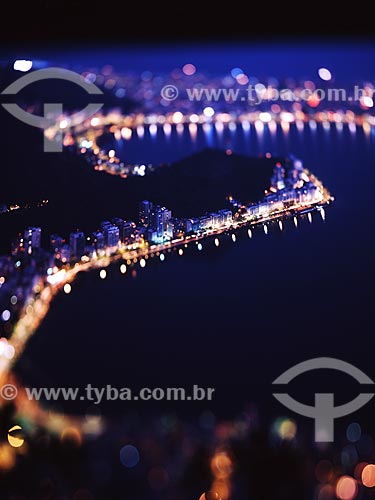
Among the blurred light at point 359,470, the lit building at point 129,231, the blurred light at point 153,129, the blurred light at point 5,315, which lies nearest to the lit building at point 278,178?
the lit building at point 129,231

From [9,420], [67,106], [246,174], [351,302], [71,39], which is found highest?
[71,39]

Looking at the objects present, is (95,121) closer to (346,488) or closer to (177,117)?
(177,117)

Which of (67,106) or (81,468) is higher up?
(67,106)

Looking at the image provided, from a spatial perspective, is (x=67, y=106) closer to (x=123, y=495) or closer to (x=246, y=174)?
(x=246, y=174)

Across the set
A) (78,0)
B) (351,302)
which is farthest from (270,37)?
(351,302)

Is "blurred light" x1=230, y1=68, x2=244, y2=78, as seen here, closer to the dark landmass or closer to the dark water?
the dark landmass

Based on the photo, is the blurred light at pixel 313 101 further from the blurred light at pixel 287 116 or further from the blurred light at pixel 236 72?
the blurred light at pixel 236 72

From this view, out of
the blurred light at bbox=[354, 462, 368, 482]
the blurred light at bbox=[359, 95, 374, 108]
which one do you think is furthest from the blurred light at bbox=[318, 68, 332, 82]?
the blurred light at bbox=[354, 462, 368, 482]

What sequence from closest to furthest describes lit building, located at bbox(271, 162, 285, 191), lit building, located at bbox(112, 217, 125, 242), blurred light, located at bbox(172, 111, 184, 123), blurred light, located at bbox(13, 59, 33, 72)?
lit building, located at bbox(112, 217, 125, 242), lit building, located at bbox(271, 162, 285, 191), blurred light, located at bbox(13, 59, 33, 72), blurred light, located at bbox(172, 111, 184, 123)
